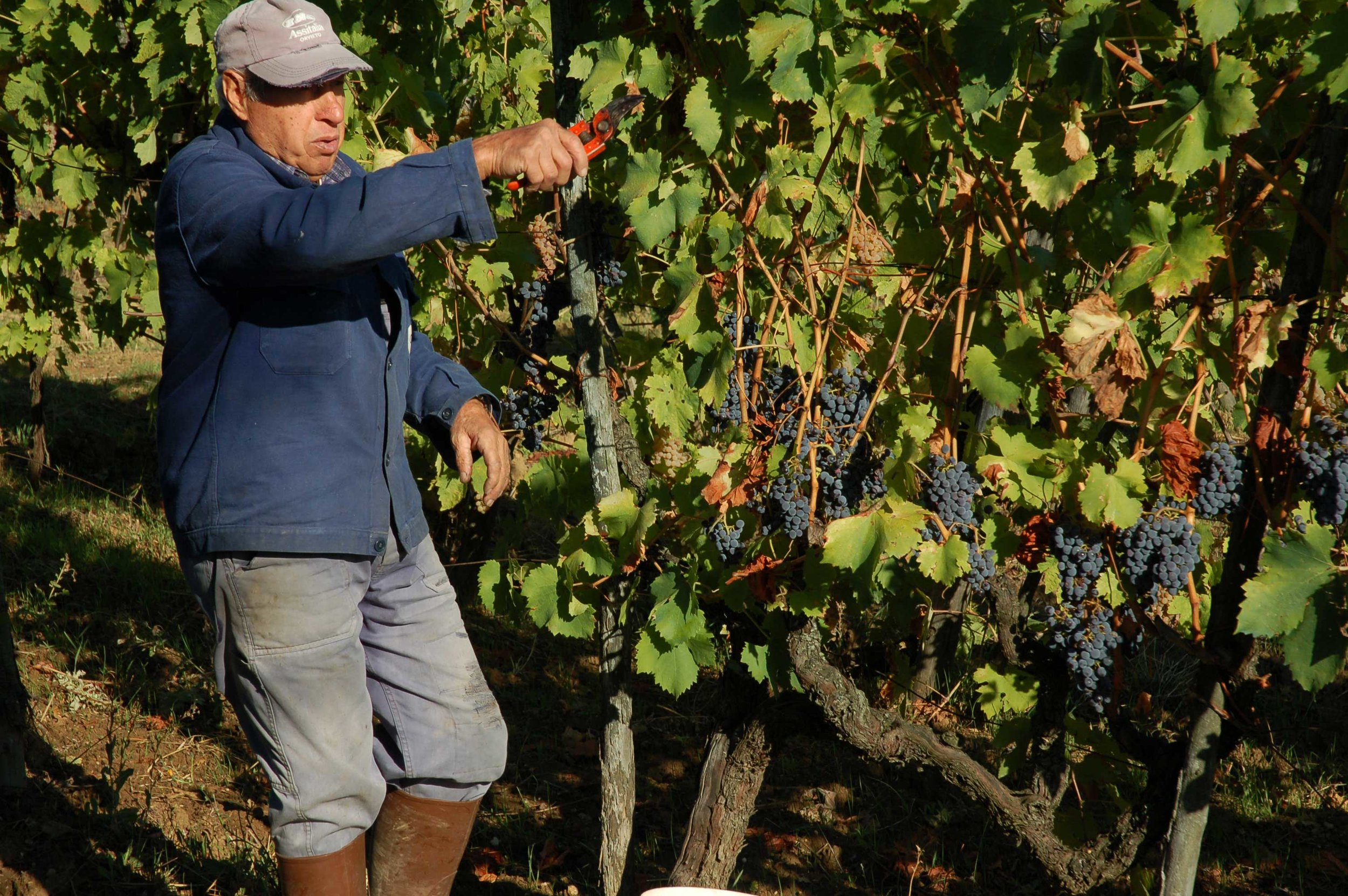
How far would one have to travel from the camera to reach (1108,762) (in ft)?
9.78

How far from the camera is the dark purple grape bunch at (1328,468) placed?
1.94 metres

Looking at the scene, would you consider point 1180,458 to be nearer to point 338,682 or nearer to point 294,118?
point 338,682

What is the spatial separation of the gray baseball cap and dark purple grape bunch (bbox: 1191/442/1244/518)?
5.46 ft

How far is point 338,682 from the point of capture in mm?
2023

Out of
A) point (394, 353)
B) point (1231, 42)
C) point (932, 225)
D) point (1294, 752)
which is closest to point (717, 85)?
point (932, 225)

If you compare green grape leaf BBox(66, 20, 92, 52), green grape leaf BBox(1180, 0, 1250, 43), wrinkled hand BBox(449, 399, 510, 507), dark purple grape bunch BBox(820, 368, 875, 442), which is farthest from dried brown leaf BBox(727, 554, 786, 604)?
green grape leaf BBox(66, 20, 92, 52)

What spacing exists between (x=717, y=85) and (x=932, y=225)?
62cm

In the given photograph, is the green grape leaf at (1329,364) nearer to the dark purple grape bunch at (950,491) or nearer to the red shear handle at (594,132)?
the dark purple grape bunch at (950,491)

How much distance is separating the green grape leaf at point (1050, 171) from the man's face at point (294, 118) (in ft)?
4.02

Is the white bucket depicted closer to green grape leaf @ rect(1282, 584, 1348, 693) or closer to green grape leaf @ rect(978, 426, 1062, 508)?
green grape leaf @ rect(1282, 584, 1348, 693)

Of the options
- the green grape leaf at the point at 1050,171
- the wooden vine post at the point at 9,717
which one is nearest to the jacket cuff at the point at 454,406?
the green grape leaf at the point at 1050,171

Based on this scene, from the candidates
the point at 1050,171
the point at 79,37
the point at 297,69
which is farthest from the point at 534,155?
the point at 79,37

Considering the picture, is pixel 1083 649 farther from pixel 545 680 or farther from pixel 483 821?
pixel 545 680

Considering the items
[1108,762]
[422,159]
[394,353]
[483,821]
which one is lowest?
[483,821]
